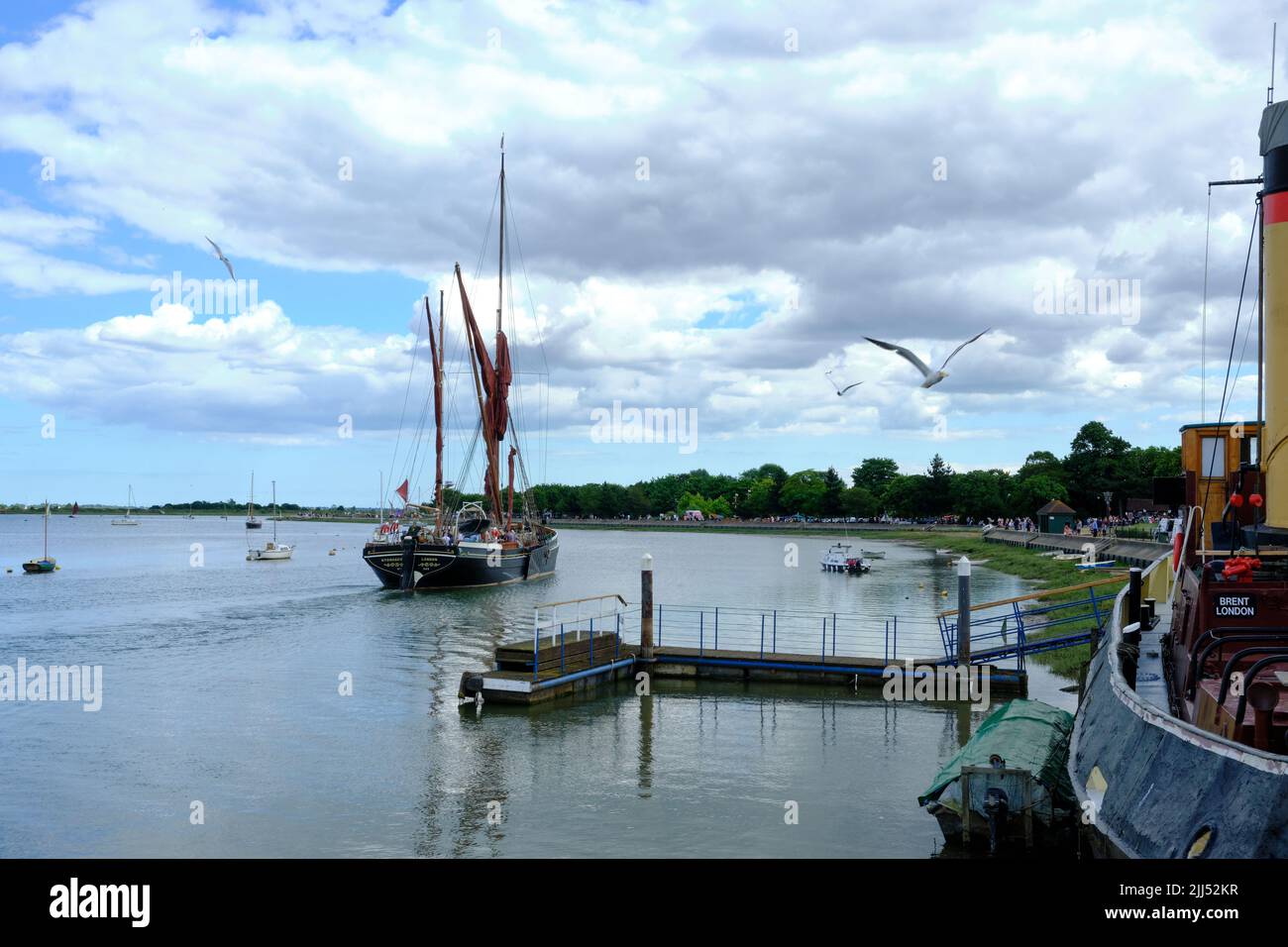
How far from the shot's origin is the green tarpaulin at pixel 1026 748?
52.7 ft

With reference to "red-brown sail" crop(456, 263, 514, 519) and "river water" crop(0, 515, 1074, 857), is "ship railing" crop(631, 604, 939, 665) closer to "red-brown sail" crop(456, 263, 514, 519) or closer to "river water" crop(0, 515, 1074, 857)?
"river water" crop(0, 515, 1074, 857)

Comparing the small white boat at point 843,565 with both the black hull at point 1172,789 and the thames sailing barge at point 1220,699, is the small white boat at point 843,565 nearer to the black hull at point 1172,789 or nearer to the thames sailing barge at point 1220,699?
the thames sailing barge at point 1220,699

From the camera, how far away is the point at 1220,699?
33.3 ft

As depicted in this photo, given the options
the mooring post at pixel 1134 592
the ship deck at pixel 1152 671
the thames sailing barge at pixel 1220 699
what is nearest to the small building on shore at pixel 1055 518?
the ship deck at pixel 1152 671

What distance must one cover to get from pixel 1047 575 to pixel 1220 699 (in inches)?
2645

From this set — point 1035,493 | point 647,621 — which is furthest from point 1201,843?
point 1035,493

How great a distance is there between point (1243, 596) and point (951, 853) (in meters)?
6.55

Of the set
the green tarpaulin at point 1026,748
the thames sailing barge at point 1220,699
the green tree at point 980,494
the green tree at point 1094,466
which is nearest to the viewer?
the thames sailing barge at point 1220,699

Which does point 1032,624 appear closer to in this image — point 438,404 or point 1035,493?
point 438,404

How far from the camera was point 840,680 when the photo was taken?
31.3m

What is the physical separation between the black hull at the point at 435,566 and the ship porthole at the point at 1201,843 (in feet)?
206
